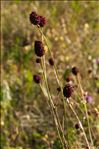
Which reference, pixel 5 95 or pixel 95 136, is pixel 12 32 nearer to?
pixel 5 95

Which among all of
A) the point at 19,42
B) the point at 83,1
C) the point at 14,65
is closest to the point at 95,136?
the point at 14,65

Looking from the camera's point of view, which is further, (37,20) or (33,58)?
(33,58)

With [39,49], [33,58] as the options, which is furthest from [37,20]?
[33,58]

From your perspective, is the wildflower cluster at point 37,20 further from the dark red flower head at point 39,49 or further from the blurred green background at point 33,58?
the blurred green background at point 33,58

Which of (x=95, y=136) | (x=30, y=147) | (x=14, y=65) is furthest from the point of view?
(x=14, y=65)

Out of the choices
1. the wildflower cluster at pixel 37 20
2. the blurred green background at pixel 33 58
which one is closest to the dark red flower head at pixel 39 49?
the wildflower cluster at pixel 37 20

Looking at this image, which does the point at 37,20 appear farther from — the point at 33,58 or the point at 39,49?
the point at 33,58

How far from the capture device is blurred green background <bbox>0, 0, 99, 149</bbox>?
3.15 m

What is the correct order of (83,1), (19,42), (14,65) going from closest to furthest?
1. (14,65)
2. (19,42)
3. (83,1)

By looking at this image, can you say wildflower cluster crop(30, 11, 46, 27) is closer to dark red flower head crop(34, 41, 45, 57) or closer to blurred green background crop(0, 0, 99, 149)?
dark red flower head crop(34, 41, 45, 57)

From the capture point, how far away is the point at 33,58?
12.9 ft

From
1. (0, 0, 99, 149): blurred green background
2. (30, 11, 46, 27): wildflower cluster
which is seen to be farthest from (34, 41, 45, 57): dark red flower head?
(0, 0, 99, 149): blurred green background

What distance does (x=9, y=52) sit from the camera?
403 centimetres

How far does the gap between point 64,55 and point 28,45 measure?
319mm
